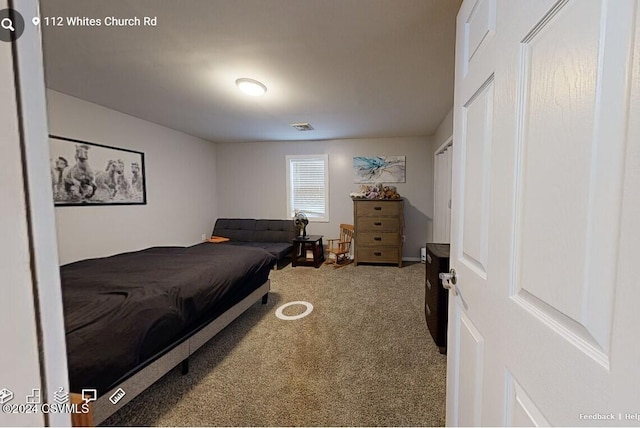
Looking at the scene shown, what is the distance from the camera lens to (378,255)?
15.5 feet

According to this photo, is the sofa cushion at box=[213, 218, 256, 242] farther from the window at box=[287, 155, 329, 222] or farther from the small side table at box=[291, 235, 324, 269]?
the small side table at box=[291, 235, 324, 269]

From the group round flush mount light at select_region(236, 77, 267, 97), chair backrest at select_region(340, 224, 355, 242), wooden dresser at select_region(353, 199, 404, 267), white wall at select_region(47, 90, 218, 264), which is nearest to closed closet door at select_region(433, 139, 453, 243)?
wooden dresser at select_region(353, 199, 404, 267)

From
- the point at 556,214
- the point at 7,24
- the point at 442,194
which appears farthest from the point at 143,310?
the point at 442,194

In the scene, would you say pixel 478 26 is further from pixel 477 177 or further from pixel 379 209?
pixel 379 209

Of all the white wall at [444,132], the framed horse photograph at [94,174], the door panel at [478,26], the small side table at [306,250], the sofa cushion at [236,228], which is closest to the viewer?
the door panel at [478,26]

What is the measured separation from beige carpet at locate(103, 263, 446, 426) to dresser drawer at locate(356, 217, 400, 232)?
1.69 meters

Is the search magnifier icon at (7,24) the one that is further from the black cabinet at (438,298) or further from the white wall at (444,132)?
the white wall at (444,132)

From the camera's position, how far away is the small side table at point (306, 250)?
15.7 feet

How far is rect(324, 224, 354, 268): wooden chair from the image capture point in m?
4.85

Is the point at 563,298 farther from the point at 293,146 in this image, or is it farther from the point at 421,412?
the point at 293,146

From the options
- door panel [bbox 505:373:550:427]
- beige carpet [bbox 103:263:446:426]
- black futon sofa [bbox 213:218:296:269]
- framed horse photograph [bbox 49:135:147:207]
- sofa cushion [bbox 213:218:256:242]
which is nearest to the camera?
door panel [bbox 505:373:550:427]

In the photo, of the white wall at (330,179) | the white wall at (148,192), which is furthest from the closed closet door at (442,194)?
the white wall at (148,192)

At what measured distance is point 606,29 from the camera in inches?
16.2

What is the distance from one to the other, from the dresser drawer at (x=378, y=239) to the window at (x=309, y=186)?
0.94 m
